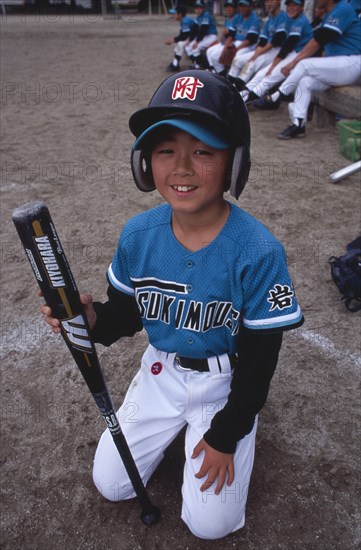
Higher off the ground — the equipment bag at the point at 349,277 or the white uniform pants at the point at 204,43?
the equipment bag at the point at 349,277

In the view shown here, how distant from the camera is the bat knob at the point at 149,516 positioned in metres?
1.72

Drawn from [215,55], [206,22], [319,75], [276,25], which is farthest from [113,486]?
[206,22]

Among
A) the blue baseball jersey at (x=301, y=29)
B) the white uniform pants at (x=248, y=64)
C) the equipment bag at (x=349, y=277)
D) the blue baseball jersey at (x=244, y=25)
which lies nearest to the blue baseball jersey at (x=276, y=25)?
the blue baseball jersey at (x=301, y=29)

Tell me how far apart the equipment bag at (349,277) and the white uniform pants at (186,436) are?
4.35ft

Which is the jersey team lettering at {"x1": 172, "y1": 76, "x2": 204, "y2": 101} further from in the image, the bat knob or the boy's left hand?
the bat knob

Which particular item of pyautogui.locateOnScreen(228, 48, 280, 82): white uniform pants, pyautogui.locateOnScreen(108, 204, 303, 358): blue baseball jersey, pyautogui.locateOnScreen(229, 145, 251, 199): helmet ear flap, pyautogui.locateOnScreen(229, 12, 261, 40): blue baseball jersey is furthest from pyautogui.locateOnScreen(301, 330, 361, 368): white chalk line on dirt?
pyautogui.locateOnScreen(229, 12, 261, 40): blue baseball jersey

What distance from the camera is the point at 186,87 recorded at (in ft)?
4.33

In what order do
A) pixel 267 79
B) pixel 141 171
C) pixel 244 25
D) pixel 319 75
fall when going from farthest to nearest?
pixel 244 25 → pixel 267 79 → pixel 319 75 → pixel 141 171

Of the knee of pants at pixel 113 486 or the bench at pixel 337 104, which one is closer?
the knee of pants at pixel 113 486

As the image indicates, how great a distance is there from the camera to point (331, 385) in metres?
2.28

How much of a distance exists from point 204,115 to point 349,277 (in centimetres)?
181

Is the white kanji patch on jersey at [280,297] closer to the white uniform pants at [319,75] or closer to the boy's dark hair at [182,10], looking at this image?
the white uniform pants at [319,75]

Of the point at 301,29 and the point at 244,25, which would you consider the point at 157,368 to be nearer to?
the point at 301,29

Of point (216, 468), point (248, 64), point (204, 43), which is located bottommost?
point (204, 43)
